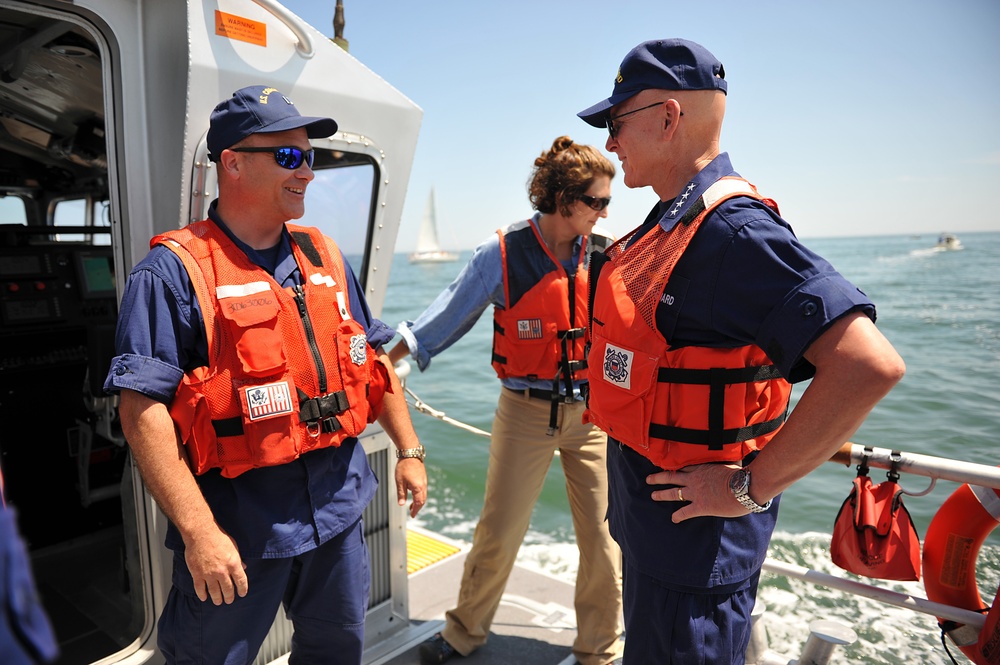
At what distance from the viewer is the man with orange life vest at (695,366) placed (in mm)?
1416

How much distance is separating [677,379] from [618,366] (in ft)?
0.52

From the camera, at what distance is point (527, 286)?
2.90 m

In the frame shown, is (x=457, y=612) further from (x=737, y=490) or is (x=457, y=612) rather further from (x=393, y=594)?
(x=737, y=490)

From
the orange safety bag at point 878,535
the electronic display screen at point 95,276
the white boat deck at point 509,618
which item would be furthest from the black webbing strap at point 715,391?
the electronic display screen at point 95,276

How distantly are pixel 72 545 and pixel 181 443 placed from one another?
3.03m

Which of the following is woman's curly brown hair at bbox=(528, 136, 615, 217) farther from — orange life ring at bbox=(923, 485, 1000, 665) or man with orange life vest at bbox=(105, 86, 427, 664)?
orange life ring at bbox=(923, 485, 1000, 665)

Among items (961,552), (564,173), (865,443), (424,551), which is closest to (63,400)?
(424,551)

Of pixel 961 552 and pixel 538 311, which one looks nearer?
pixel 961 552

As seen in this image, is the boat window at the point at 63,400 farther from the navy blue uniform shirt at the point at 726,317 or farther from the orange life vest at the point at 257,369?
the navy blue uniform shirt at the point at 726,317

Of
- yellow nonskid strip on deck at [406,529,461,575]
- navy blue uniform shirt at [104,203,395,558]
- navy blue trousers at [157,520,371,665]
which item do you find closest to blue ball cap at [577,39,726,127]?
navy blue uniform shirt at [104,203,395,558]

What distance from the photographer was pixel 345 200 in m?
2.75

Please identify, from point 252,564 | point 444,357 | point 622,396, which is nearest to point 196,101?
point 252,564

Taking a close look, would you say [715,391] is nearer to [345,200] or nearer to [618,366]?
[618,366]

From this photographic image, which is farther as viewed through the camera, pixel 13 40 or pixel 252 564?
pixel 13 40
